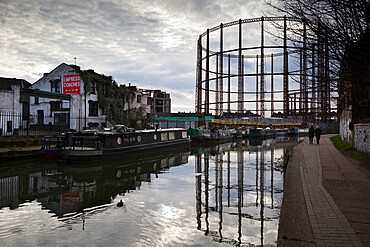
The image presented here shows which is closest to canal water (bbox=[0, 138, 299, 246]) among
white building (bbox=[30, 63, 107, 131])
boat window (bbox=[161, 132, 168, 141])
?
boat window (bbox=[161, 132, 168, 141])

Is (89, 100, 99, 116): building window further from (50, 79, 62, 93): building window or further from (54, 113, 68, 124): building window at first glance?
(50, 79, 62, 93): building window

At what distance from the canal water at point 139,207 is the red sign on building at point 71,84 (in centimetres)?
1835

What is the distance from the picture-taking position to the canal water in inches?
218

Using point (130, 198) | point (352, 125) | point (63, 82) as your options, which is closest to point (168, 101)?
point (63, 82)

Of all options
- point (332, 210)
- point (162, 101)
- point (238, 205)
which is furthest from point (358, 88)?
point (162, 101)

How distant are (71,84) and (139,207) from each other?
26.6 meters

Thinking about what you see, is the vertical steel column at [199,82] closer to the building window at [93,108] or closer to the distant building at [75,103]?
the distant building at [75,103]

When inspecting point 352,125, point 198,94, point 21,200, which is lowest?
point 21,200

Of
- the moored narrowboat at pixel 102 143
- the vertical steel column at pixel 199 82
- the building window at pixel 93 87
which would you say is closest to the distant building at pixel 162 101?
the vertical steel column at pixel 199 82

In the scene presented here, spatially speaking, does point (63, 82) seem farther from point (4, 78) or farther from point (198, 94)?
point (198, 94)

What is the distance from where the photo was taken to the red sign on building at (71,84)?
1204 inches

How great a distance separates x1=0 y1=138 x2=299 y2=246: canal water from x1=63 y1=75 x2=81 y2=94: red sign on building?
18349 millimetres

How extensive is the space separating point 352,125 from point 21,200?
17878 mm

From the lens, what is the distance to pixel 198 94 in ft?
136
